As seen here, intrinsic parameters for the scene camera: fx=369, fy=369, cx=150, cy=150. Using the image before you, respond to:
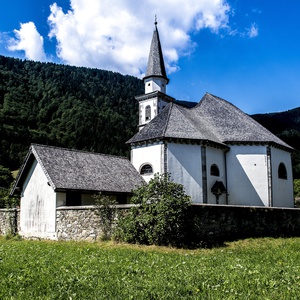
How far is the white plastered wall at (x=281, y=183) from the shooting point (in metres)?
28.5

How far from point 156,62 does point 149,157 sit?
16002 millimetres

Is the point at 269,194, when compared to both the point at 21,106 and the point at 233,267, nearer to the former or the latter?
the point at 233,267

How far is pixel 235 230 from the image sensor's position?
58.7 feet

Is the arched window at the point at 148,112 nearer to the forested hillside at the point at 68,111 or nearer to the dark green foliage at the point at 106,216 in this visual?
the dark green foliage at the point at 106,216

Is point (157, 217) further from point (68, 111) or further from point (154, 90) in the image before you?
point (68, 111)

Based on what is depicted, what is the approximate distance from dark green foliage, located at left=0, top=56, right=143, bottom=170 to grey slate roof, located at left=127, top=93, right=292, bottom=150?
52.6m

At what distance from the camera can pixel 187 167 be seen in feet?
84.0

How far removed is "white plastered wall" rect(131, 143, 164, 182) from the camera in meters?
25.6

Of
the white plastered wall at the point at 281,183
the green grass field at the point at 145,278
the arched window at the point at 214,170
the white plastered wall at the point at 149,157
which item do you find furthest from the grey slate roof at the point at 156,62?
the green grass field at the point at 145,278

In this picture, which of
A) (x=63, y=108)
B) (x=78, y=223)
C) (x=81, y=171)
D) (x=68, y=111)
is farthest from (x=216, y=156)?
(x=63, y=108)

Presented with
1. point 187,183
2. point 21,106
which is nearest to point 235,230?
point 187,183

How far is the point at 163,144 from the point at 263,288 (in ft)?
60.9

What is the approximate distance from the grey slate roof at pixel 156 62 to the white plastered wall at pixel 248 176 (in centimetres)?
1410

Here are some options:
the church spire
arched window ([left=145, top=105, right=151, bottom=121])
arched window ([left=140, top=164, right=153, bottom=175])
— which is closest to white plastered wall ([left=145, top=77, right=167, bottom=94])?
the church spire
